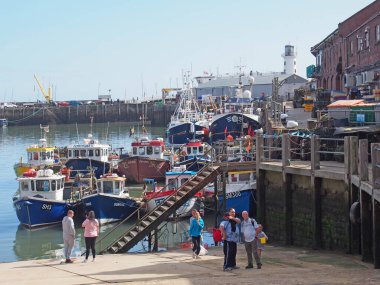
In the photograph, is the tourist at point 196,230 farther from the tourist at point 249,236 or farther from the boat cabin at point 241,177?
the boat cabin at point 241,177

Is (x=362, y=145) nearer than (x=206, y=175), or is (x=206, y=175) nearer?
(x=362, y=145)

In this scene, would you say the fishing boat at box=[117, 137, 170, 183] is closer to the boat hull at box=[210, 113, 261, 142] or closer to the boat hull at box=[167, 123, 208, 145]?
the boat hull at box=[210, 113, 261, 142]

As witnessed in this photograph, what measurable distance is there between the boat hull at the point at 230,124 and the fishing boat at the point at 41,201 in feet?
99.0

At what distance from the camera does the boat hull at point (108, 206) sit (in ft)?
121

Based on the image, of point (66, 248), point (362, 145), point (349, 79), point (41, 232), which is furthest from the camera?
point (349, 79)

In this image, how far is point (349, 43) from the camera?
49.5 metres

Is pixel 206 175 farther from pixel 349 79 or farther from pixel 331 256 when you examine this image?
pixel 349 79

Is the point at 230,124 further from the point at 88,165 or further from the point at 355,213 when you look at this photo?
the point at 355,213

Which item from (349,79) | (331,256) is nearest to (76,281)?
(331,256)

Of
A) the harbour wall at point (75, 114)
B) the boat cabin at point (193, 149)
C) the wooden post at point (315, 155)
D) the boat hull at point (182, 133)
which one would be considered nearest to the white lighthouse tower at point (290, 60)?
the harbour wall at point (75, 114)

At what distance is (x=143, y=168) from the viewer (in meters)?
52.6

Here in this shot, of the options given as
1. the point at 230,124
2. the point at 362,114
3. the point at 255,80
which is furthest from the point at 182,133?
the point at 255,80

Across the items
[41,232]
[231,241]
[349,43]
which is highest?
[349,43]

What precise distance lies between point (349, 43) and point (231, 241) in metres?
33.2
